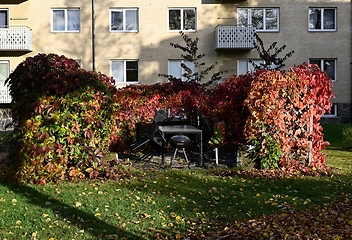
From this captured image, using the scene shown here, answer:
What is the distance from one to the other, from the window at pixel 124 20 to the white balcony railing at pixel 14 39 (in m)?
4.40

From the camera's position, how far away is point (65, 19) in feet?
81.9

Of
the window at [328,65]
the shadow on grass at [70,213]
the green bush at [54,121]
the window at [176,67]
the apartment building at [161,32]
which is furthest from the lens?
the window at [328,65]

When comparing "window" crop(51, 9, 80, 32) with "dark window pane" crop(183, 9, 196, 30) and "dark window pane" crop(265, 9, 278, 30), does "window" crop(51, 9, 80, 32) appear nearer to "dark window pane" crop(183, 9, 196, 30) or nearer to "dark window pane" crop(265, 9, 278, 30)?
"dark window pane" crop(183, 9, 196, 30)

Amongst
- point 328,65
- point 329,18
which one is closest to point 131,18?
point 329,18

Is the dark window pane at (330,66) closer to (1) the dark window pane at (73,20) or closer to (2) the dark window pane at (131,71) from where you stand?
(2) the dark window pane at (131,71)

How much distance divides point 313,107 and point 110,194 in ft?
14.5

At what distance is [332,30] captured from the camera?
25250 millimetres

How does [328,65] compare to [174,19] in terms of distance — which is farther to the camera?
[328,65]

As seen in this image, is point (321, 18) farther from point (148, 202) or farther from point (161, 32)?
point (148, 202)

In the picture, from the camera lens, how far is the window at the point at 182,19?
25.0 meters

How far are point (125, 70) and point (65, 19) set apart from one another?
4.11m

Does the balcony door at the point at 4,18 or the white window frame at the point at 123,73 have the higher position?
the balcony door at the point at 4,18

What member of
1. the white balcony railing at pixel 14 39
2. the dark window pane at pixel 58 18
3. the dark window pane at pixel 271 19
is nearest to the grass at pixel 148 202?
the white balcony railing at pixel 14 39

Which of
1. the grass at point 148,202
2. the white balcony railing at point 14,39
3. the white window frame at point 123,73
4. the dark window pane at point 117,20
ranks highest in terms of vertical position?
the dark window pane at point 117,20
